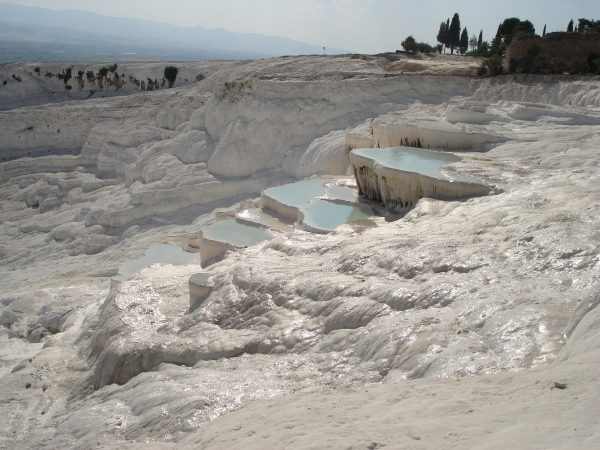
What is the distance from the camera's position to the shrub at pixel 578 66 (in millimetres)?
16355

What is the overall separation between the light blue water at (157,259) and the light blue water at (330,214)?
2518 millimetres

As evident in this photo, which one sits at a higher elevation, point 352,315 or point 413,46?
point 413,46

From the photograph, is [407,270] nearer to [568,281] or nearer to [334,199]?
[568,281]

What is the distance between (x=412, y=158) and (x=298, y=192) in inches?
98.8

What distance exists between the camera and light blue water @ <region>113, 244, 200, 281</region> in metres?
10.6

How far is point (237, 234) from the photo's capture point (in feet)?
34.1

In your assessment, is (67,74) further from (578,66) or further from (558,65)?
(578,66)

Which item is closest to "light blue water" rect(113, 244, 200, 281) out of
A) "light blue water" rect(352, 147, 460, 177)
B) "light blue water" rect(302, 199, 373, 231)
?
"light blue water" rect(302, 199, 373, 231)

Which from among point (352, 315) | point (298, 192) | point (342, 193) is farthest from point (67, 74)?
point (352, 315)

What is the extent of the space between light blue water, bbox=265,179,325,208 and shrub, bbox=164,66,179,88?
826 inches

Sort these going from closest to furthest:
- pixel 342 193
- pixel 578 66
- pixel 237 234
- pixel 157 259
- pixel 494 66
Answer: pixel 237 234 < pixel 157 259 < pixel 342 193 < pixel 578 66 < pixel 494 66

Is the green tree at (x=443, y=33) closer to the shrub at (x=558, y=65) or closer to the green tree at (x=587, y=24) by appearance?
the green tree at (x=587, y=24)

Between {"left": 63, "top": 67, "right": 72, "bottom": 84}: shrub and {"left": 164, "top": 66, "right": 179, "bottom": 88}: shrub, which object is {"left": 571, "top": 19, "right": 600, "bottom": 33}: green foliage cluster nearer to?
{"left": 164, "top": 66, "right": 179, "bottom": 88}: shrub

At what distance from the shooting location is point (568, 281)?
4.95 meters
